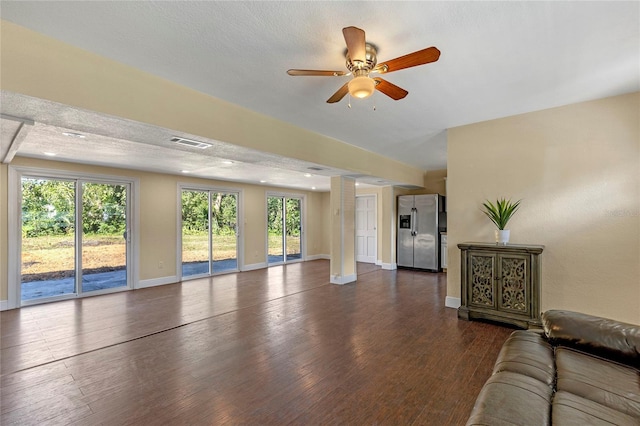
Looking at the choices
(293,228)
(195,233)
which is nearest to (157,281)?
(195,233)

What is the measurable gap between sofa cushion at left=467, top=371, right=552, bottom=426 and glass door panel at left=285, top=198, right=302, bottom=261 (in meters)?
8.00

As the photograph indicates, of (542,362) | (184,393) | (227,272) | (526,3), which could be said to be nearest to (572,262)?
(542,362)

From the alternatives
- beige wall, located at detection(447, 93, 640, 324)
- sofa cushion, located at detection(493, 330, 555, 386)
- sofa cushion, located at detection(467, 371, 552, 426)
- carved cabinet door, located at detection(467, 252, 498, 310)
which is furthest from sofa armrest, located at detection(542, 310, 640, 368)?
beige wall, located at detection(447, 93, 640, 324)

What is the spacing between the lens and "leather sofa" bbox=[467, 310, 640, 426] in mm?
1267

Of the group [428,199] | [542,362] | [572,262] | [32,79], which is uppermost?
[32,79]

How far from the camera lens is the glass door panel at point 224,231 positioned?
24.4 feet

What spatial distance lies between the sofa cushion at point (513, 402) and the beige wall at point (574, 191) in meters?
2.66

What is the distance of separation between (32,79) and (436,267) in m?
7.56

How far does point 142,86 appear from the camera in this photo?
2678 mm

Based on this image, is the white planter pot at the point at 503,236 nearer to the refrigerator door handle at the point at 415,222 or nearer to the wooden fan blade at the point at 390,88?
the wooden fan blade at the point at 390,88

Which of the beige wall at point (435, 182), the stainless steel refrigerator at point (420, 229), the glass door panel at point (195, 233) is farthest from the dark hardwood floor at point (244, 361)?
the beige wall at point (435, 182)

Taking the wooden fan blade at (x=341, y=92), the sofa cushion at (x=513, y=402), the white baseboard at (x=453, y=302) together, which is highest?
the wooden fan blade at (x=341, y=92)

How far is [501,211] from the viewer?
150 inches

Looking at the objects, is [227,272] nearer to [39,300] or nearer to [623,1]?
[39,300]
